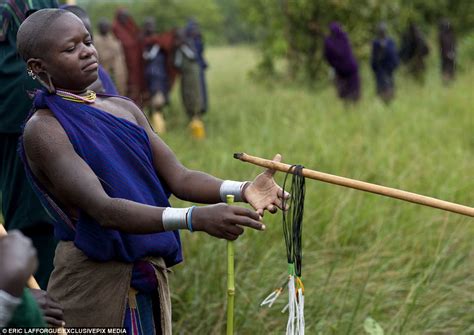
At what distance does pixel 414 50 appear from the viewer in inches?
569

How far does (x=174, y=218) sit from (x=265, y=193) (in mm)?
280

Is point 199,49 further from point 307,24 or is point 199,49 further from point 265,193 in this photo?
point 265,193

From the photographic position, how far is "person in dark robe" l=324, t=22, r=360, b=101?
1113 cm

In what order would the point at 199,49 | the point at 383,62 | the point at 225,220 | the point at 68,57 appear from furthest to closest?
the point at 383,62, the point at 199,49, the point at 68,57, the point at 225,220

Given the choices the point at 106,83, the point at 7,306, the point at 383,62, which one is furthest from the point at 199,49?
the point at 7,306

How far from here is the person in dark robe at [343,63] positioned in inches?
438

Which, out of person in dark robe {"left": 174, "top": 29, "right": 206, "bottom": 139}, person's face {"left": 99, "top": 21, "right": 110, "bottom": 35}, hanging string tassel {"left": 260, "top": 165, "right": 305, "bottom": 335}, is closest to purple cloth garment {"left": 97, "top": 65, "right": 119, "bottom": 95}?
hanging string tassel {"left": 260, "top": 165, "right": 305, "bottom": 335}

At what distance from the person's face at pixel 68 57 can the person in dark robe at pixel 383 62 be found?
9.56 m

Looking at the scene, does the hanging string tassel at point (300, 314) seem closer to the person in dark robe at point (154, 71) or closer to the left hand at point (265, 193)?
the left hand at point (265, 193)

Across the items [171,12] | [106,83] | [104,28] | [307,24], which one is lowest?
[171,12]

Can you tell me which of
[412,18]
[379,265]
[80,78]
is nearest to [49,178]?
[80,78]

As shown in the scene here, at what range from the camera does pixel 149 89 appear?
35.0 ft

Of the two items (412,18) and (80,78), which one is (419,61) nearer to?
(412,18)

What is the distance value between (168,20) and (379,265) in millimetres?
24263
